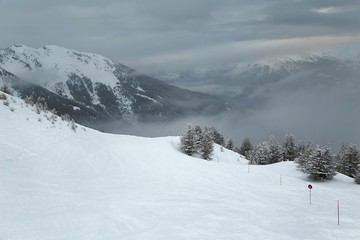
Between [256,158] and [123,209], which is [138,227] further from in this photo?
[256,158]

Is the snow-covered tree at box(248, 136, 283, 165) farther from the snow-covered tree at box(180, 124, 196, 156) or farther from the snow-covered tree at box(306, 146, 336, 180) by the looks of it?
the snow-covered tree at box(306, 146, 336, 180)

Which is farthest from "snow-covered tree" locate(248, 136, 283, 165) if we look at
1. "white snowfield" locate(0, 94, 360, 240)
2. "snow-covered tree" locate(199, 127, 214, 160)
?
"white snowfield" locate(0, 94, 360, 240)

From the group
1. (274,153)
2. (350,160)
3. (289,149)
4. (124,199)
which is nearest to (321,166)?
(350,160)

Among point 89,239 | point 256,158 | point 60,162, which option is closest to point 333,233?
point 89,239

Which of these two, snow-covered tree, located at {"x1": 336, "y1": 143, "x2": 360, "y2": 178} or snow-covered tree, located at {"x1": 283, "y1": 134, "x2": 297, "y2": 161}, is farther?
snow-covered tree, located at {"x1": 283, "y1": 134, "x2": 297, "y2": 161}

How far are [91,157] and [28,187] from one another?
33.7 ft

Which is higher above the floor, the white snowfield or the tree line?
the tree line

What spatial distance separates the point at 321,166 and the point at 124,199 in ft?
119

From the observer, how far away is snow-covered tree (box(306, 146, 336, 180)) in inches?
1967

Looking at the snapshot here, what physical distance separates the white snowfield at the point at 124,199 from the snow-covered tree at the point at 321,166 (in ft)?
57.9

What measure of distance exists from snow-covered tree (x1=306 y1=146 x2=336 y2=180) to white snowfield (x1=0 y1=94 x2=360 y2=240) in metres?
17.6

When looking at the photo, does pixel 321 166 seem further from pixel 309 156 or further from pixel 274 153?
pixel 274 153

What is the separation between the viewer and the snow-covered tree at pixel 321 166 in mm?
49950

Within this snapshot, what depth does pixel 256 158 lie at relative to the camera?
258 feet
